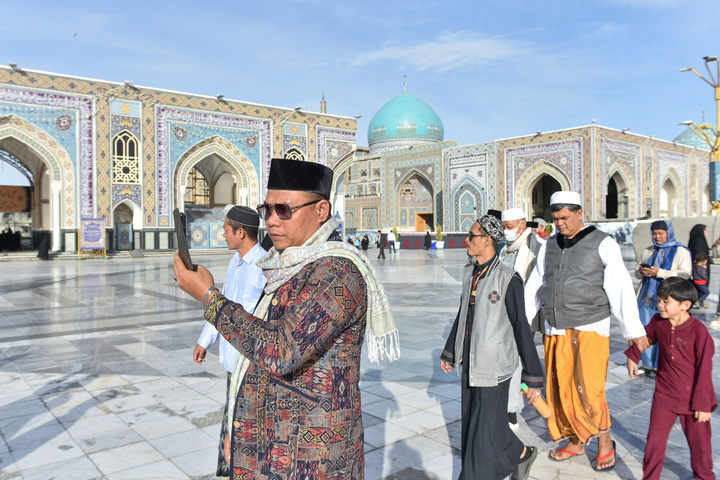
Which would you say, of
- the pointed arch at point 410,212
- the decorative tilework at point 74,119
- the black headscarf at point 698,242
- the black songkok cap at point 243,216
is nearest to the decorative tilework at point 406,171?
the pointed arch at point 410,212

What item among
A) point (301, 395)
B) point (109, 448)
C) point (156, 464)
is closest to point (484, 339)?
point (301, 395)

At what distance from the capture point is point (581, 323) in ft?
8.61

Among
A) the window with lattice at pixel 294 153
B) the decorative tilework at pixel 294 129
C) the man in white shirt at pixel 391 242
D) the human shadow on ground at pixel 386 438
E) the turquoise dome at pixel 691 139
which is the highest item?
the turquoise dome at pixel 691 139

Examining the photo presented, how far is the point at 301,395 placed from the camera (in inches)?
50.3

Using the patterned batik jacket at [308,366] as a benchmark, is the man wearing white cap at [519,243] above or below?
above

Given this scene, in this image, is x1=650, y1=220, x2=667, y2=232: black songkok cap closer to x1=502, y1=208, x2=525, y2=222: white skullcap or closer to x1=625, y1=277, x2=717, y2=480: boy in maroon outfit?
x1=502, y1=208, x2=525, y2=222: white skullcap

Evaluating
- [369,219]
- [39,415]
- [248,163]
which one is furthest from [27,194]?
[39,415]

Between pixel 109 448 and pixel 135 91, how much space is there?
57.8 feet

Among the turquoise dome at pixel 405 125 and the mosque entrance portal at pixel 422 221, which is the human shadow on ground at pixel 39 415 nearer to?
the mosque entrance portal at pixel 422 221

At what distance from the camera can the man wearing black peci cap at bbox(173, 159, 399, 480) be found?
1.21 meters

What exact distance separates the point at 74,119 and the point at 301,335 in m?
18.8

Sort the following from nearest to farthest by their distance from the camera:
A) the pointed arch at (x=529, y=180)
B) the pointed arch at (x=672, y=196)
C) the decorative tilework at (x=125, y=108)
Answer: the decorative tilework at (x=125, y=108)
the pointed arch at (x=529, y=180)
the pointed arch at (x=672, y=196)

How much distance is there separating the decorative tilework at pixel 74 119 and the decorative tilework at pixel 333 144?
26.8 ft

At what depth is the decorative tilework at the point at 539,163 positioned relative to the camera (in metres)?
22.7
